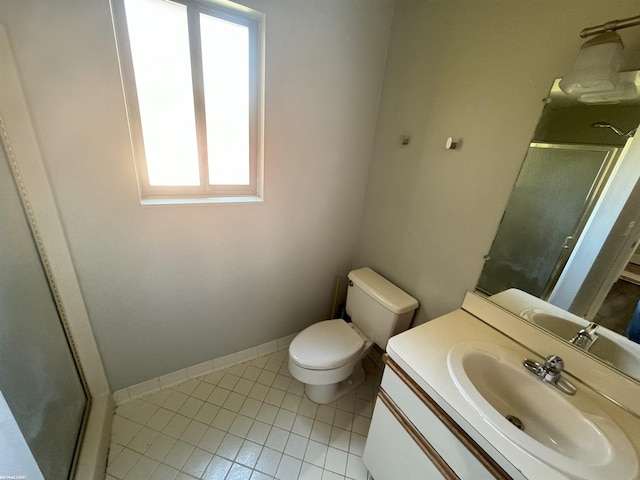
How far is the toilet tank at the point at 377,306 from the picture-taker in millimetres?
1412

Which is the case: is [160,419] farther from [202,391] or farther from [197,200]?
[197,200]

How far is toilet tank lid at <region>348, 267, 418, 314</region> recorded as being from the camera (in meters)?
1.40

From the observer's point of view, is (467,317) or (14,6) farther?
(467,317)

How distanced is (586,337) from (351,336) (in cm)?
103

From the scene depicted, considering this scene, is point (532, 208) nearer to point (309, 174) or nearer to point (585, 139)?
point (585, 139)

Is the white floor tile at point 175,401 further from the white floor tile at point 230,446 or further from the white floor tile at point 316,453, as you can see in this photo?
the white floor tile at point 316,453

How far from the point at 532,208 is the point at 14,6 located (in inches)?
75.0

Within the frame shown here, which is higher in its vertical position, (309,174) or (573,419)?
(309,174)

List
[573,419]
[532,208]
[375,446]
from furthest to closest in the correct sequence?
[375,446] → [532,208] → [573,419]

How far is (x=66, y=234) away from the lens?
1.06m

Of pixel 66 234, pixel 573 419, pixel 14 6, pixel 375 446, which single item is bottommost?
pixel 375 446

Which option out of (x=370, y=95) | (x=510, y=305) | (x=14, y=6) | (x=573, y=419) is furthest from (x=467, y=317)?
(x=14, y=6)

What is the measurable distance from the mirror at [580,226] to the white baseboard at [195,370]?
1546mm

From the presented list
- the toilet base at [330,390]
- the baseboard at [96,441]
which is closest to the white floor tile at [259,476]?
the toilet base at [330,390]
